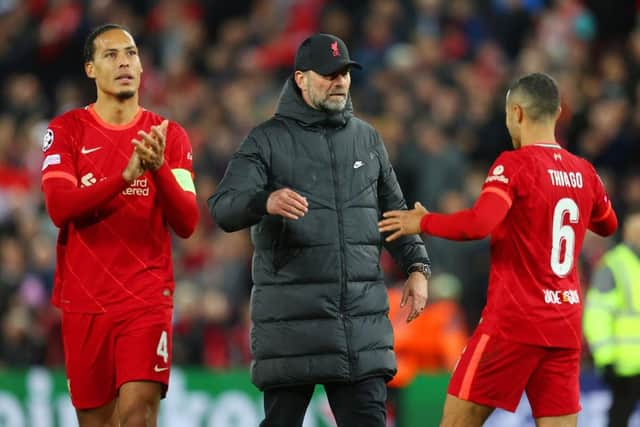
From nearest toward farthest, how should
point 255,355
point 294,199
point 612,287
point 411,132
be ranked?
1. point 294,199
2. point 255,355
3. point 612,287
4. point 411,132

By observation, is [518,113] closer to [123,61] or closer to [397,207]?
[397,207]

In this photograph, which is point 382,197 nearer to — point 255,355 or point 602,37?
point 255,355

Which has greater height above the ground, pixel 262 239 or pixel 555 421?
pixel 262 239

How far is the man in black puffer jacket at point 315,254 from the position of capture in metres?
6.78

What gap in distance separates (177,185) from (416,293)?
130 cm

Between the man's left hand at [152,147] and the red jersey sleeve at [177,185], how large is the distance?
3.1 inches

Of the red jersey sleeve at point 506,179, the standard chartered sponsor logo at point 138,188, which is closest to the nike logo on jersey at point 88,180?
the standard chartered sponsor logo at point 138,188

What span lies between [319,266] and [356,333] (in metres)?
0.37

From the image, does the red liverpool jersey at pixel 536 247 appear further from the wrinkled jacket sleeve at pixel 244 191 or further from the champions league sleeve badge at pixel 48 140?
the champions league sleeve badge at pixel 48 140

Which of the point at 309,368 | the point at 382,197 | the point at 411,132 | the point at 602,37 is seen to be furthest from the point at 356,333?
the point at 602,37

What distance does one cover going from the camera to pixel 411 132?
14391 millimetres

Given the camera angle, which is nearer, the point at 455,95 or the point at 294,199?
the point at 294,199

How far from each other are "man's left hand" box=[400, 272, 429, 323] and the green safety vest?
3.23 m

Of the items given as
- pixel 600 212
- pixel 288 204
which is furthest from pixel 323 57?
pixel 600 212
